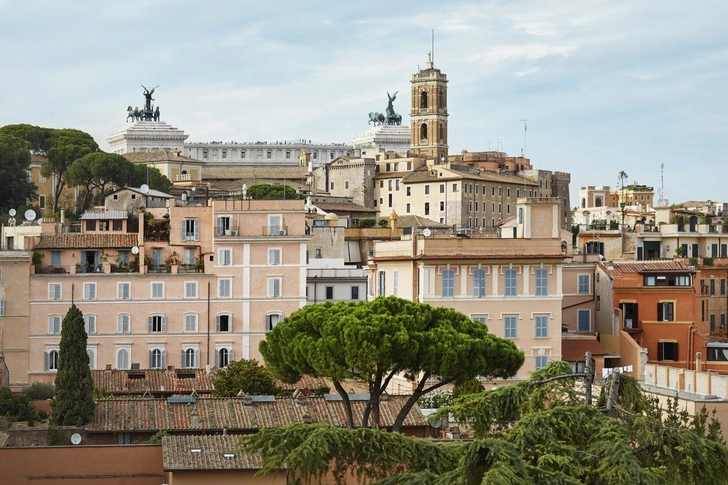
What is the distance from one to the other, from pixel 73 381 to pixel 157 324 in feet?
57.6

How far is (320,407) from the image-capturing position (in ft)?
120

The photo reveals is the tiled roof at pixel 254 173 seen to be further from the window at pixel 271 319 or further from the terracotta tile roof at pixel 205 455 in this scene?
the terracotta tile roof at pixel 205 455

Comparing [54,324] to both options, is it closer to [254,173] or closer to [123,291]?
[123,291]

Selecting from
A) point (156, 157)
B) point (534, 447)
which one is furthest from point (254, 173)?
point (534, 447)

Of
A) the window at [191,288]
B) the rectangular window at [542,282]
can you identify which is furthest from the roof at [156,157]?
the rectangular window at [542,282]

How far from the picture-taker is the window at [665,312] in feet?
172

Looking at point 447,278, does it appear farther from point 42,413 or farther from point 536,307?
point 42,413

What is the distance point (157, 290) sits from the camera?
57.4 metres

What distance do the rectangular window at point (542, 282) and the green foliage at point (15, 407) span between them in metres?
15.1

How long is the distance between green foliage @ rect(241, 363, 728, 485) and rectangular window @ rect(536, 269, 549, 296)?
26.8 m

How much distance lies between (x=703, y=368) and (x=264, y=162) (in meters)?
101

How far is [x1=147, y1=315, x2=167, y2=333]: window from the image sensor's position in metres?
56.9

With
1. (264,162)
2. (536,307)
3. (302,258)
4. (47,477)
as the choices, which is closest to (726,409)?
(47,477)

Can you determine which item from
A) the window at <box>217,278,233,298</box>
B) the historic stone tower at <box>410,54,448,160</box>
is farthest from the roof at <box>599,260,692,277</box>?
the historic stone tower at <box>410,54,448,160</box>
